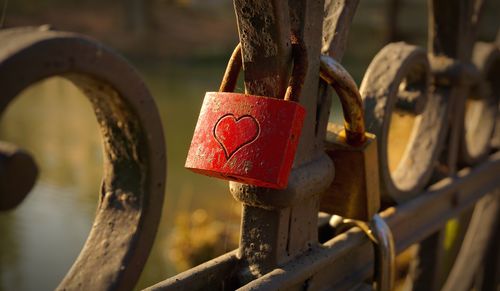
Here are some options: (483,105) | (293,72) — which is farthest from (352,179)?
(483,105)

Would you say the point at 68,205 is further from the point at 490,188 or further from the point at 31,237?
the point at 490,188

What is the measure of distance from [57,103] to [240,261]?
823 centimetres

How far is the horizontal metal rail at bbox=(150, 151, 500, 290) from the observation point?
0.70m

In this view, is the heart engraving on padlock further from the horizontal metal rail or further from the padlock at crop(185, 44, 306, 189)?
the horizontal metal rail

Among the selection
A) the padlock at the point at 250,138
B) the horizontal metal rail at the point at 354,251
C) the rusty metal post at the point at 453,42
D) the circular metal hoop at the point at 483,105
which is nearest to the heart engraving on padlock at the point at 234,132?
the padlock at the point at 250,138

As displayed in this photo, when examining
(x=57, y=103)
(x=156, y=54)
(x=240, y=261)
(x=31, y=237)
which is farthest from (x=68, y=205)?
(x=156, y=54)

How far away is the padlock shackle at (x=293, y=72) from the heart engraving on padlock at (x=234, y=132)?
55 mm

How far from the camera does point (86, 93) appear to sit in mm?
590

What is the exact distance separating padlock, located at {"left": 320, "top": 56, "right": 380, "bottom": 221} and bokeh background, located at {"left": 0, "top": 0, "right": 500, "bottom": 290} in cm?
40

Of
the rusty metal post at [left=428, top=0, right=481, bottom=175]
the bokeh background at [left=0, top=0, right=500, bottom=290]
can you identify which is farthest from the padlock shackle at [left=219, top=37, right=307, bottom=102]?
the rusty metal post at [left=428, top=0, right=481, bottom=175]

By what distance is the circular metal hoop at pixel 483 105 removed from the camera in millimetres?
1401

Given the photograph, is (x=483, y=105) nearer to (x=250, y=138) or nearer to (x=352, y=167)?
(x=352, y=167)

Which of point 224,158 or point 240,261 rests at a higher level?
point 224,158

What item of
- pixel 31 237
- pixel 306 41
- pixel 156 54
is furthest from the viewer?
pixel 156 54
